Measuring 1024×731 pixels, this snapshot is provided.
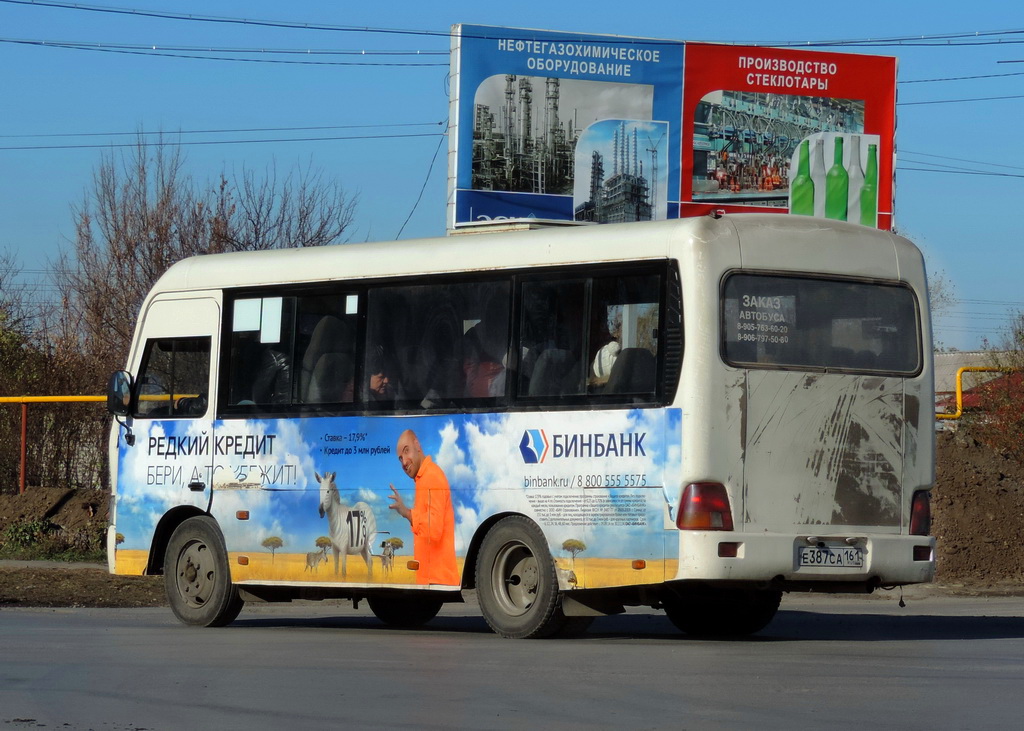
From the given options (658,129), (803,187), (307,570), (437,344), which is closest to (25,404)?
(658,129)

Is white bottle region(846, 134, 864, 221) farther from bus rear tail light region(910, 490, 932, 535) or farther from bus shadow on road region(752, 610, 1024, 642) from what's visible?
bus rear tail light region(910, 490, 932, 535)

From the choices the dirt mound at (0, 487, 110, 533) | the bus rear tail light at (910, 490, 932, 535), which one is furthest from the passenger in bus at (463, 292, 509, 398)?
the dirt mound at (0, 487, 110, 533)

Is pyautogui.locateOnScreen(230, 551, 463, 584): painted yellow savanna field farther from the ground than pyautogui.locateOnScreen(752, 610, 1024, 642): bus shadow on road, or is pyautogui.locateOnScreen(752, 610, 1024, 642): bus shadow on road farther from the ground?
pyautogui.locateOnScreen(230, 551, 463, 584): painted yellow savanna field

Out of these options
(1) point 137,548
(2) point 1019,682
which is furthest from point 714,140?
(2) point 1019,682

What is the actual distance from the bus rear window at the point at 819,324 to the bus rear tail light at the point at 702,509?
89cm

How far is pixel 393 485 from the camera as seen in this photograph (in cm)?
1386

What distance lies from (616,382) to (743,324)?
3.16 ft

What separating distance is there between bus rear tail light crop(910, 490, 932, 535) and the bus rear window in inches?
35.7

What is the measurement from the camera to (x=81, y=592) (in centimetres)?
1911

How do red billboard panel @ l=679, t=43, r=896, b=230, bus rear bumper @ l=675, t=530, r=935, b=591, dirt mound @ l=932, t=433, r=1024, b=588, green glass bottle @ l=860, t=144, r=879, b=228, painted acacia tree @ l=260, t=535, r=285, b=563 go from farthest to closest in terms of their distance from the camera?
green glass bottle @ l=860, t=144, r=879, b=228
red billboard panel @ l=679, t=43, r=896, b=230
dirt mound @ l=932, t=433, r=1024, b=588
painted acacia tree @ l=260, t=535, r=285, b=563
bus rear bumper @ l=675, t=530, r=935, b=591

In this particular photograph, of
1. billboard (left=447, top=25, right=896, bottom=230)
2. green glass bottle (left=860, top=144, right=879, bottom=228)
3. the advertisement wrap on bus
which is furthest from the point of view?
green glass bottle (left=860, top=144, right=879, bottom=228)

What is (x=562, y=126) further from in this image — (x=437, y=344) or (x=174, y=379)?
(x=437, y=344)

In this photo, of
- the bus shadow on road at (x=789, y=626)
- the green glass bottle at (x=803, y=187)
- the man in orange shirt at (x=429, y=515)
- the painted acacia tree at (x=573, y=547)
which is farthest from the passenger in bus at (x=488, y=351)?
the green glass bottle at (x=803, y=187)

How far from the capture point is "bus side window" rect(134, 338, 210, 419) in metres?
15.3
